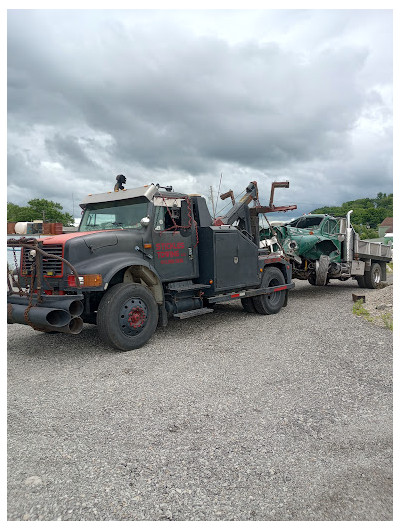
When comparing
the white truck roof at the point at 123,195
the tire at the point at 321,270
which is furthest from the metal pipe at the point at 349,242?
the white truck roof at the point at 123,195

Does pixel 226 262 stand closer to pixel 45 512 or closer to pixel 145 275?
pixel 145 275

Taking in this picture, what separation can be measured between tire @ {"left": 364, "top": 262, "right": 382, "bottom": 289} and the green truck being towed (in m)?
0.35

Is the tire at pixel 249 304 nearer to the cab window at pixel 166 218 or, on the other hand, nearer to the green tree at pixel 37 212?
the cab window at pixel 166 218

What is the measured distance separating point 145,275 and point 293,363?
2.76 metres

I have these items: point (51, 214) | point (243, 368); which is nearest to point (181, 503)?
point (243, 368)

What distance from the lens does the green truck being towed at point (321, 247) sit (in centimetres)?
1187

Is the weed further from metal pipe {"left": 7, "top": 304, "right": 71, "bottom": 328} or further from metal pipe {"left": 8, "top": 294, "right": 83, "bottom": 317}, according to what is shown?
metal pipe {"left": 7, "top": 304, "right": 71, "bottom": 328}

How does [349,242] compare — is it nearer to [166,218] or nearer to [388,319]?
[388,319]

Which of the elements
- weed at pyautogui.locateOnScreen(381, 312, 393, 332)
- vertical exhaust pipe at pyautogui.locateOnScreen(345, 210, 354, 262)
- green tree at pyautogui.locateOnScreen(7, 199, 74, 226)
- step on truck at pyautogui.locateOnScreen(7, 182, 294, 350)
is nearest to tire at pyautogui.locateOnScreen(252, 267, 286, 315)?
step on truck at pyautogui.locateOnScreen(7, 182, 294, 350)

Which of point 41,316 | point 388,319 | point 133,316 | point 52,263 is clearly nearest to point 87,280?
Result: point 52,263

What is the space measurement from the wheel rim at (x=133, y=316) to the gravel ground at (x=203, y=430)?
42 centimetres

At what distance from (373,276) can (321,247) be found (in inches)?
112

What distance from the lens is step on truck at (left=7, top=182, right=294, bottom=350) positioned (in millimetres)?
6203
